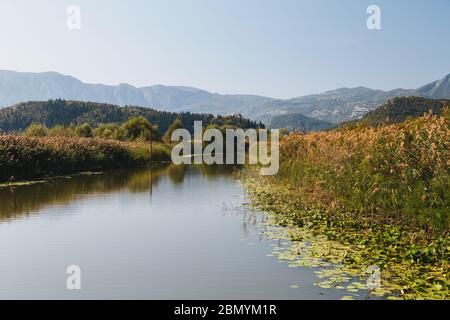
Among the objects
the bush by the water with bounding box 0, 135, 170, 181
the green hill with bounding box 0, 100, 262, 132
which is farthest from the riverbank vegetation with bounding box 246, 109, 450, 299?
the green hill with bounding box 0, 100, 262, 132

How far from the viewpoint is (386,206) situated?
1291cm

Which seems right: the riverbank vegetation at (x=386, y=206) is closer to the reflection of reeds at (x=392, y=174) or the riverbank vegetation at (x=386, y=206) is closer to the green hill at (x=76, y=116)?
the reflection of reeds at (x=392, y=174)

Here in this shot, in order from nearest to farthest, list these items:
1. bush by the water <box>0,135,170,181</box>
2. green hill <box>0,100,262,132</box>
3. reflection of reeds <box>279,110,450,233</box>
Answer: reflection of reeds <box>279,110,450,233</box>, bush by the water <box>0,135,170,181</box>, green hill <box>0,100,262,132</box>

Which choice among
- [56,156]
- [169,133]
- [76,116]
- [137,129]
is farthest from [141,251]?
[76,116]

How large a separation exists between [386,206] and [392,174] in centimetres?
86

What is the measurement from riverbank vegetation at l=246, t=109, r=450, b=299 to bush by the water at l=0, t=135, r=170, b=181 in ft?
52.9

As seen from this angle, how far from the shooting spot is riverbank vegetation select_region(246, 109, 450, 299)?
9223 millimetres

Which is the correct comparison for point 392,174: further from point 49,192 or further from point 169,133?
point 169,133

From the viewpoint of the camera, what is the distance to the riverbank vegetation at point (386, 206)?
363 inches

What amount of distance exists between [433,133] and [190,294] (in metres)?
6.90

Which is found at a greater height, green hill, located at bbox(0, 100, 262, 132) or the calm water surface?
green hill, located at bbox(0, 100, 262, 132)

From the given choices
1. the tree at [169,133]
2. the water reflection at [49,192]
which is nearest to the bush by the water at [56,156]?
the water reflection at [49,192]

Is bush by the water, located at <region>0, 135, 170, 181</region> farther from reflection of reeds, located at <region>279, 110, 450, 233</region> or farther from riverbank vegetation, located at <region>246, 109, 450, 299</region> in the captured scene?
reflection of reeds, located at <region>279, 110, 450, 233</region>
